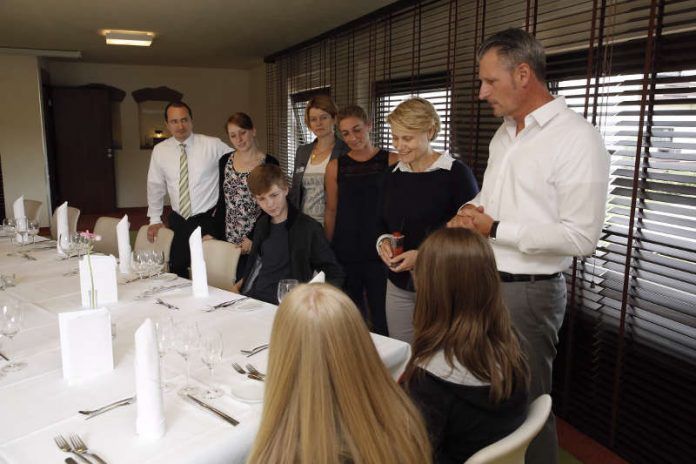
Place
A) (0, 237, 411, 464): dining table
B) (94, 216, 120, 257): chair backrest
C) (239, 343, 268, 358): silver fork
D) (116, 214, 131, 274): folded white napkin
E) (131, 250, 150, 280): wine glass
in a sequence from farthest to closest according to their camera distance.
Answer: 1. (94, 216, 120, 257): chair backrest
2. (116, 214, 131, 274): folded white napkin
3. (131, 250, 150, 280): wine glass
4. (239, 343, 268, 358): silver fork
5. (0, 237, 411, 464): dining table

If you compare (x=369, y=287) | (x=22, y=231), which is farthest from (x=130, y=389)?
(x=22, y=231)

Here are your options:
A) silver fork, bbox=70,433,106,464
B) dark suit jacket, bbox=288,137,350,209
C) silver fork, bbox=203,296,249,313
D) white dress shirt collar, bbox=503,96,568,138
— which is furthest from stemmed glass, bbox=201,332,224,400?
dark suit jacket, bbox=288,137,350,209

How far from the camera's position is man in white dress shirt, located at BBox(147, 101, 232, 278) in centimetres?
357

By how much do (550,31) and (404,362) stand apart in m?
2.20

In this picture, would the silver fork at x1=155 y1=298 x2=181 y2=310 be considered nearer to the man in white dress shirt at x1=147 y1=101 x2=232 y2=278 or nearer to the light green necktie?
the man in white dress shirt at x1=147 y1=101 x2=232 y2=278

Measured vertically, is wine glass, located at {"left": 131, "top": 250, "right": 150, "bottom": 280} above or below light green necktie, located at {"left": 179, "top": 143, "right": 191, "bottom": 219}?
below

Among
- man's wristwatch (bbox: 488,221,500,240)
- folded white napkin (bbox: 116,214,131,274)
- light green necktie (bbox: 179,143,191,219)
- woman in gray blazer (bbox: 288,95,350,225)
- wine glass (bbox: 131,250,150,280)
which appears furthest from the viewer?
light green necktie (bbox: 179,143,191,219)

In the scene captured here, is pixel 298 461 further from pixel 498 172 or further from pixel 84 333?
pixel 498 172

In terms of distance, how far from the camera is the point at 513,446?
1113 millimetres

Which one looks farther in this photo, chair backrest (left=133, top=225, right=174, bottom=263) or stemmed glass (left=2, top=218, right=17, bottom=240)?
stemmed glass (left=2, top=218, right=17, bottom=240)

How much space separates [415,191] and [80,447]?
5.43ft

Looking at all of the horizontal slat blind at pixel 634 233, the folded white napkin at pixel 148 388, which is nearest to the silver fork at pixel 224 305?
the folded white napkin at pixel 148 388

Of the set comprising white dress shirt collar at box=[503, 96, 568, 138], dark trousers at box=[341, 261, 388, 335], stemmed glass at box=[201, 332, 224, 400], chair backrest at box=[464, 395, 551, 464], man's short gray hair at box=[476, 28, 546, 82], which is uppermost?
man's short gray hair at box=[476, 28, 546, 82]

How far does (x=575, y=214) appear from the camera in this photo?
173cm
